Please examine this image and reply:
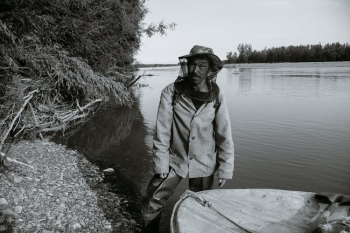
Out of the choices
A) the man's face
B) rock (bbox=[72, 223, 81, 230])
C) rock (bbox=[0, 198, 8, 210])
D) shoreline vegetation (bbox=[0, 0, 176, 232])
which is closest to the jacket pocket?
the man's face

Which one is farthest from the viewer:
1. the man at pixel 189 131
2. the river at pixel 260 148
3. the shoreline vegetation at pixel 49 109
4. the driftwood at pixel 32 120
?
the driftwood at pixel 32 120

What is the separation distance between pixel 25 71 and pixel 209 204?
880cm

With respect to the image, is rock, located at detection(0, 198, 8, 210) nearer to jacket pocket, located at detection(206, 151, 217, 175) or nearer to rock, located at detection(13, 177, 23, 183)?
rock, located at detection(13, 177, 23, 183)

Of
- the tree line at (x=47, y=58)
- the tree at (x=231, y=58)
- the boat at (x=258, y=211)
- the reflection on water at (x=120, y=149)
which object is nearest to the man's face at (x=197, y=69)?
the boat at (x=258, y=211)

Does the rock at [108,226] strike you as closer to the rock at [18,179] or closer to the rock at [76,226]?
the rock at [76,226]

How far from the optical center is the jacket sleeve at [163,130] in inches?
132

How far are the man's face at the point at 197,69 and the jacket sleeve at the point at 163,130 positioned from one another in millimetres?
303

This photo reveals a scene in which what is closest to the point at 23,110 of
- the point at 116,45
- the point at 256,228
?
the point at 116,45

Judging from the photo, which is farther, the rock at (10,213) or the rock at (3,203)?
the rock at (3,203)

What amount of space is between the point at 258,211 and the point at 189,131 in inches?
48.7

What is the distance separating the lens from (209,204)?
309 cm

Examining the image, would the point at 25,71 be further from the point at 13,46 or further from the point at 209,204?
the point at 209,204

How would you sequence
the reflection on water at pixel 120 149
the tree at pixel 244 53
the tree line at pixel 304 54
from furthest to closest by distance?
the tree at pixel 244 53 → the tree line at pixel 304 54 → the reflection on water at pixel 120 149

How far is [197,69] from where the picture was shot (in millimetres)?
3303
